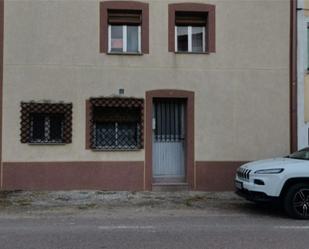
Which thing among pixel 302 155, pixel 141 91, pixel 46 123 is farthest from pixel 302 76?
pixel 46 123

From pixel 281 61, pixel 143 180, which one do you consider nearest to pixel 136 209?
pixel 143 180

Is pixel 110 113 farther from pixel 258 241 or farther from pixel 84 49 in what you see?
pixel 258 241

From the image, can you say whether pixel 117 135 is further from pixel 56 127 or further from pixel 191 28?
pixel 191 28

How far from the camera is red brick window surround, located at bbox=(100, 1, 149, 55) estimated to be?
14227 millimetres

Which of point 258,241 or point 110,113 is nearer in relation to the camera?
point 258,241

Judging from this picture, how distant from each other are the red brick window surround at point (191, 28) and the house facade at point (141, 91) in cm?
3

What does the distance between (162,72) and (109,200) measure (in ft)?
12.8

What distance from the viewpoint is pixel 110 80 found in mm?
14188

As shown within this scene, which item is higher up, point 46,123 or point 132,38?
point 132,38

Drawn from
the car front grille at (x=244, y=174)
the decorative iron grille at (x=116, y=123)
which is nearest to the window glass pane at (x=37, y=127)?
the decorative iron grille at (x=116, y=123)

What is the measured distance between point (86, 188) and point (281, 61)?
6482 mm

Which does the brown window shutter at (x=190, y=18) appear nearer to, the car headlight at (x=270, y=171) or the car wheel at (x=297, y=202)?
the car headlight at (x=270, y=171)

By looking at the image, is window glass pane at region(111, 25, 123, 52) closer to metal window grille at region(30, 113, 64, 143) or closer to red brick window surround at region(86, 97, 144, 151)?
red brick window surround at region(86, 97, 144, 151)

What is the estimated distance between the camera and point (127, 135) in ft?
47.4
